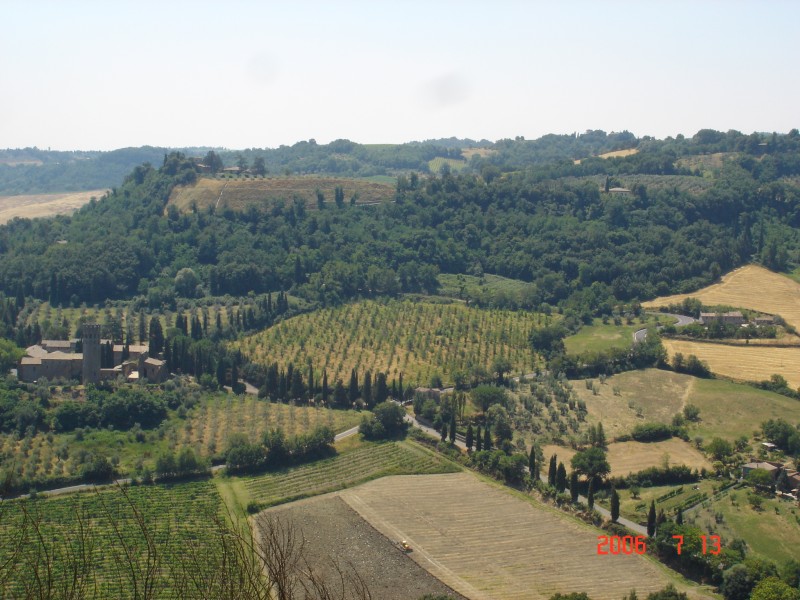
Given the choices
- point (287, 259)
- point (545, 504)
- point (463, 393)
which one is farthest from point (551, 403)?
point (287, 259)

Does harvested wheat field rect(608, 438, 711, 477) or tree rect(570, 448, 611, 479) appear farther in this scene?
harvested wheat field rect(608, 438, 711, 477)

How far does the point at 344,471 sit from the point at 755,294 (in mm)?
58334

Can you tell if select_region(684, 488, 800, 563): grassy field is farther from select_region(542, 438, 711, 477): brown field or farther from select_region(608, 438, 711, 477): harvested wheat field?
select_region(542, 438, 711, 477): brown field

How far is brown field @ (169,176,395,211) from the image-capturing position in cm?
11381

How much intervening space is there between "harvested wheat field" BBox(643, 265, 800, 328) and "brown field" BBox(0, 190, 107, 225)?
10848 cm

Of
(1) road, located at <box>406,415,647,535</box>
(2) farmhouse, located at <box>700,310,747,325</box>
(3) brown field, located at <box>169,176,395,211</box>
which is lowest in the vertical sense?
(1) road, located at <box>406,415,647,535</box>

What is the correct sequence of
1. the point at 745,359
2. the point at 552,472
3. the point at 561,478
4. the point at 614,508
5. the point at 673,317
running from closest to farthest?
the point at 614,508 → the point at 561,478 → the point at 552,472 → the point at 745,359 → the point at 673,317

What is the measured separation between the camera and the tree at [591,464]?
51906 millimetres

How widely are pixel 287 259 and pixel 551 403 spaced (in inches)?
1688

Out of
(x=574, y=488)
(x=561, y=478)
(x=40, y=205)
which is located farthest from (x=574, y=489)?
(x=40, y=205)

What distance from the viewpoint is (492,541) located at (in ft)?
146

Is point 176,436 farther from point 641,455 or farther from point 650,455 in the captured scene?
point 650,455

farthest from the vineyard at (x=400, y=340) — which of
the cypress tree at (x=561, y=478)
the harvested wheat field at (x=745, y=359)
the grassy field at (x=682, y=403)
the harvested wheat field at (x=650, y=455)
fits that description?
the cypress tree at (x=561, y=478)

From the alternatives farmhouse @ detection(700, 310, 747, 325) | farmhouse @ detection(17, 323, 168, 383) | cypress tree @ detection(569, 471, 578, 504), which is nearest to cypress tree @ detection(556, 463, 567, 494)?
cypress tree @ detection(569, 471, 578, 504)
